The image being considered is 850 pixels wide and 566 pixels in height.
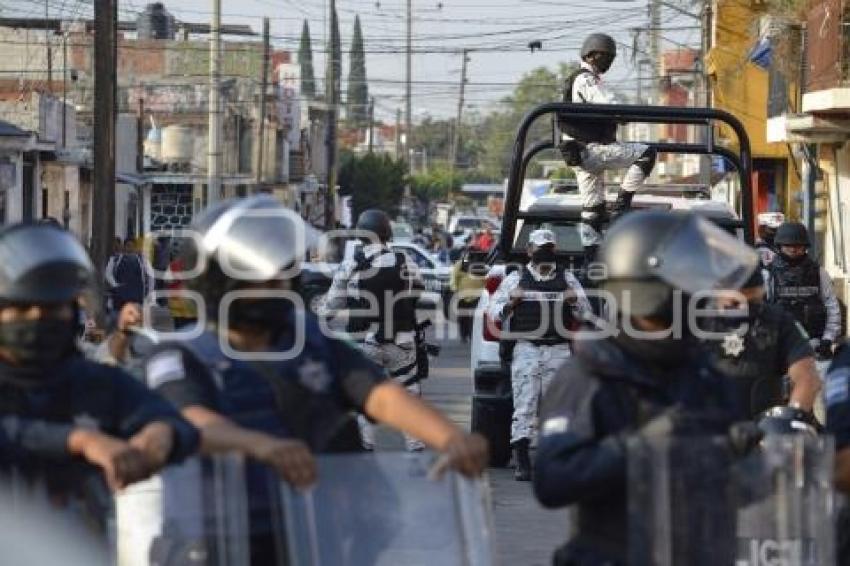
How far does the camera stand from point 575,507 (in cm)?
538

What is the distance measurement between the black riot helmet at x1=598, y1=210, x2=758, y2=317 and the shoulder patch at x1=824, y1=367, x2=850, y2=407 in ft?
1.37

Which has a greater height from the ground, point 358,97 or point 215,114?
point 358,97

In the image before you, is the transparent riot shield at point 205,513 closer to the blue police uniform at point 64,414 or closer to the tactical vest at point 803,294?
the blue police uniform at point 64,414

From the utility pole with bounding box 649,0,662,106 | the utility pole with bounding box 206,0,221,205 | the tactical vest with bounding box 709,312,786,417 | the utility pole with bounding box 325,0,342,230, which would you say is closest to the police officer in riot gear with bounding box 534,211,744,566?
the tactical vest with bounding box 709,312,786,417

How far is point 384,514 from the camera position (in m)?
5.67

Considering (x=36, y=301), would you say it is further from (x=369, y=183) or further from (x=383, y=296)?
(x=369, y=183)

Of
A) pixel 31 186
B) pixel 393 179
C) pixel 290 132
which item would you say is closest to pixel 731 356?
pixel 31 186

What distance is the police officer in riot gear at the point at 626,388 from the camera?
5.25 meters

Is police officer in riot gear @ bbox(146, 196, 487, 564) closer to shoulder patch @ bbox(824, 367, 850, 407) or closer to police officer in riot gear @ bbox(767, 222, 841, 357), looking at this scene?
shoulder patch @ bbox(824, 367, 850, 407)

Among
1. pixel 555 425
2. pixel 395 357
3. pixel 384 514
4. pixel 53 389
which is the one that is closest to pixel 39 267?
pixel 53 389

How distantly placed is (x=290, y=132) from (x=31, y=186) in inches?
1861

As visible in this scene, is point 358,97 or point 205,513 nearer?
point 205,513

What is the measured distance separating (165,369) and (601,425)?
110 cm

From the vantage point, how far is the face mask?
5.33 meters
